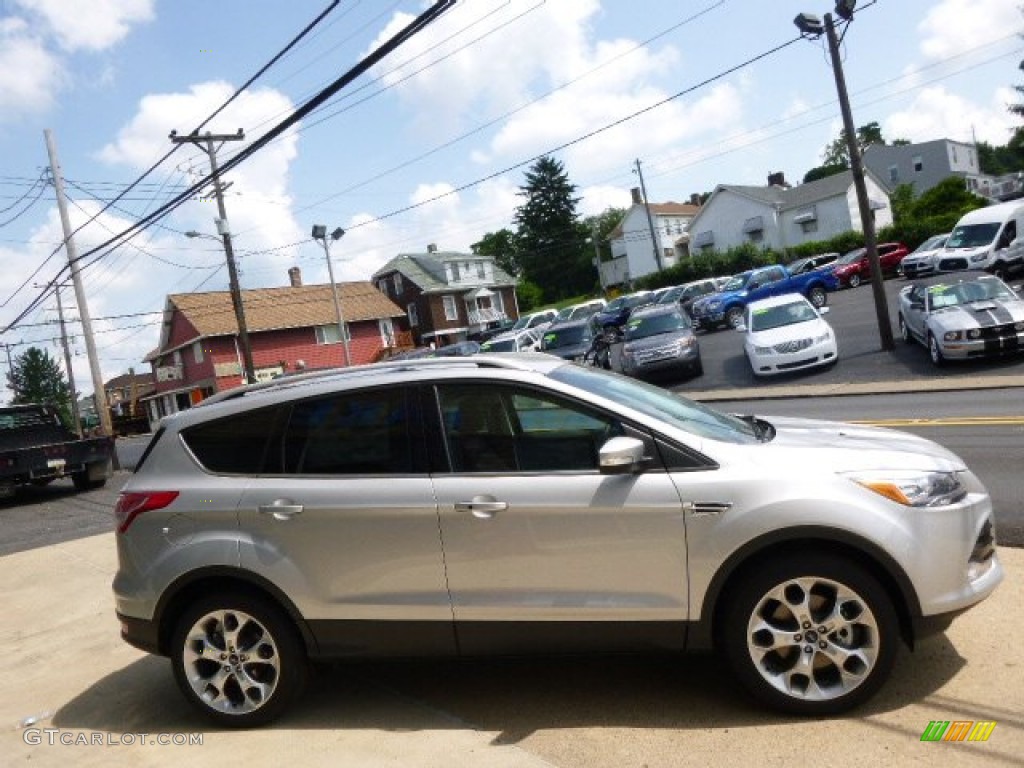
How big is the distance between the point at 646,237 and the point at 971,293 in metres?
62.5

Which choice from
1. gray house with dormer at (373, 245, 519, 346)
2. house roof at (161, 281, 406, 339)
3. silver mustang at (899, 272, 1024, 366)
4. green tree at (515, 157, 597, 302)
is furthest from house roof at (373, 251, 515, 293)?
silver mustang at (899, 272, 1024, 366)

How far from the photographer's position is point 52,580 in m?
8.64

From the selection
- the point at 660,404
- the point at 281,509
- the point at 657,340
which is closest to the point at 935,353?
the point at 657,340

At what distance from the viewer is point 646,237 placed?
78.1 metres

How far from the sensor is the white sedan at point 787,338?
1867cm

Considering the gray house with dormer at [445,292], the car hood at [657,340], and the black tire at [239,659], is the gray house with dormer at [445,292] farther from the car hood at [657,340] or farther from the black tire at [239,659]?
the black tire at [239,659]

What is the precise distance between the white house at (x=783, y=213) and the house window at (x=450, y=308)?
2077cm

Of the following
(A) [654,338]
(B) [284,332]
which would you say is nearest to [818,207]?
(B) [284,332]

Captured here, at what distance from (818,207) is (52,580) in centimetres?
6000

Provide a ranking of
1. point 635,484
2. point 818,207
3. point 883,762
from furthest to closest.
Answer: point 818,207 < point 635,484 < point 883,762

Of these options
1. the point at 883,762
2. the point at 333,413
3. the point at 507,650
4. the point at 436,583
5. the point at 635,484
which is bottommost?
the point at 883,762

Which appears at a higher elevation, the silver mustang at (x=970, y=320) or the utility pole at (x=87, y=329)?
the utility pole at (x=87, y=329)

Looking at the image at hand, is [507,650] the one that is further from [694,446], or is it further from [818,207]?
[818,207]

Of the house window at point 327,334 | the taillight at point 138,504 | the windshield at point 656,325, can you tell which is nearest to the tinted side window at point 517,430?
the taillight at point 138,504
